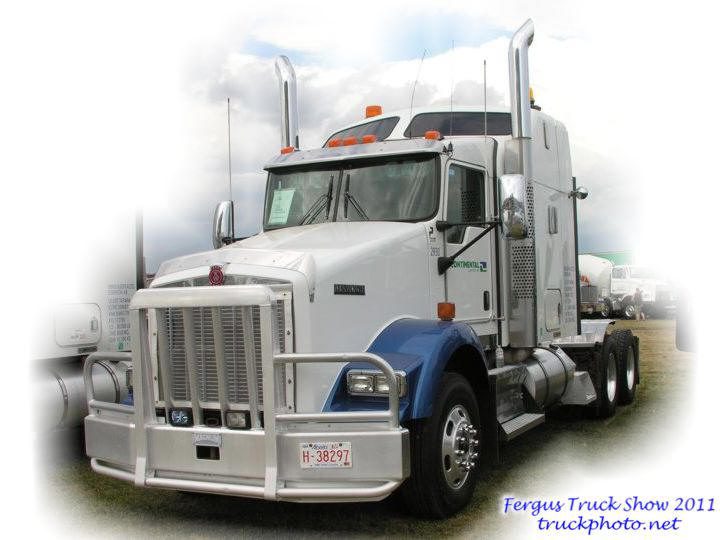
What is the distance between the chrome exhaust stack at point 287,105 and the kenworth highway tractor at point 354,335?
49.8 inches

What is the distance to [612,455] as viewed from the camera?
7867 millimetres

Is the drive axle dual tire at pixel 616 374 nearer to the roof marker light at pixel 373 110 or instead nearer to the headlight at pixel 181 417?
the roof marker light at pixel 373 110

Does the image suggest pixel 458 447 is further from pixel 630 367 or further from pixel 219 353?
pixel 630 367

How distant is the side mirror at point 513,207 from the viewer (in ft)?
20.5

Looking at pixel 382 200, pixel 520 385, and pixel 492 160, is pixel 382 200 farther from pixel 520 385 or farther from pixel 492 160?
pixel 520 385

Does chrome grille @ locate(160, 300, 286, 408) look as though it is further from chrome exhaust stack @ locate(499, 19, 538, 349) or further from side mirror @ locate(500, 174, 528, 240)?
chrome exhaust stack @ locate(499, 19, 538, 349)

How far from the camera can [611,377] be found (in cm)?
1059

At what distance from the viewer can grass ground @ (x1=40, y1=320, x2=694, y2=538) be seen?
5.64 metres

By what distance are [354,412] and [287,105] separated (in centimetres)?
519

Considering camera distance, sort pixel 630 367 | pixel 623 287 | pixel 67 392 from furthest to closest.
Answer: pixel 623 287
pixel 630 367
pixel 67 392

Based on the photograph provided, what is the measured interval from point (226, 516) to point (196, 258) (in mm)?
1972

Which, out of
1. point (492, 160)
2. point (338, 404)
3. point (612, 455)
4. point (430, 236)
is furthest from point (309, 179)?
point (612, 455)

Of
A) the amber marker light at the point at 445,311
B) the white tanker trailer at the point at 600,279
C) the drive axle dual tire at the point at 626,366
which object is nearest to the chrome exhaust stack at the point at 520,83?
the amber marker light at the point at 445,311

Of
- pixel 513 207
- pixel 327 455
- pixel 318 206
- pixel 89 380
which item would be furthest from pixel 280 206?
pixel 327 455
